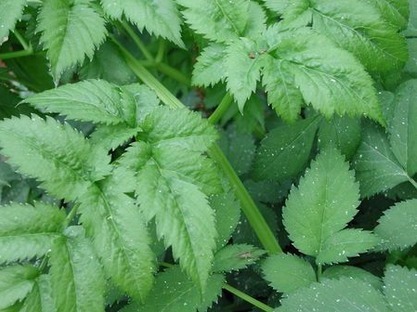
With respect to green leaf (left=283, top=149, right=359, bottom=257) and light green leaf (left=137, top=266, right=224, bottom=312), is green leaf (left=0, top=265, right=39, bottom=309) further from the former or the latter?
green leaf (left=283, top=149, right=359, bottom=257)

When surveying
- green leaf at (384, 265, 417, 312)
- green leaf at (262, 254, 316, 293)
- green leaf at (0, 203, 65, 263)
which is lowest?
green leaf at (384, 265, 417, 312)

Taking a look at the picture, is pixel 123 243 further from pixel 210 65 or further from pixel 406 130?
pixel 406 130

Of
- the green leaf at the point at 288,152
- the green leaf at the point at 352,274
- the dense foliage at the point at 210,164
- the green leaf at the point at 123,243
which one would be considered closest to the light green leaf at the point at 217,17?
the dense foliage at the point at 210,164

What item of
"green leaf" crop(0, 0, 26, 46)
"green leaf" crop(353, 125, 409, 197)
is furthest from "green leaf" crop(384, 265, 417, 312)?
"green leaf" crop(0, 0, 26, 46)

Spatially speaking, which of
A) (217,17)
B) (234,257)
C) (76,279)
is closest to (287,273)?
(234,257)

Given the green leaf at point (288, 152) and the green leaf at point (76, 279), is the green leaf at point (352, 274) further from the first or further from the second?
the green leaf at point (76, 279)

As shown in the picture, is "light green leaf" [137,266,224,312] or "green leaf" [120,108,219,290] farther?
"light green leaf" [137,266,224,312]

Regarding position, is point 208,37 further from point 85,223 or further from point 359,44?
point 85,223
